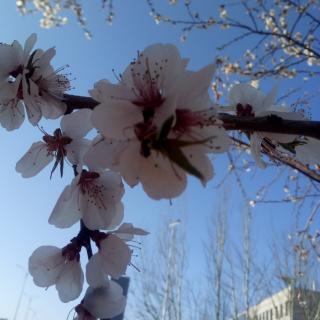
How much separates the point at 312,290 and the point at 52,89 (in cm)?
483

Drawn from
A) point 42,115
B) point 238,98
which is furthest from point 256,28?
point 42,115

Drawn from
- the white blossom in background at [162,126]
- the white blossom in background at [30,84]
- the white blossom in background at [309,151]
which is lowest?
the white blossom in background at [162,126]

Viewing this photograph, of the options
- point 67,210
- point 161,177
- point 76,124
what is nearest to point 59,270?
point 67,210

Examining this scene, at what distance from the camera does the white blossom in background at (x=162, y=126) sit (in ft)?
1.40

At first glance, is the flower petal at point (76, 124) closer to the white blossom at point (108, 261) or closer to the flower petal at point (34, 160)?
the flower petal at point (34, 160)

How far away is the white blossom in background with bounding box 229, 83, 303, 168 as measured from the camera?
68 cm

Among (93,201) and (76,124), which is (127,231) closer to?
(93,201)

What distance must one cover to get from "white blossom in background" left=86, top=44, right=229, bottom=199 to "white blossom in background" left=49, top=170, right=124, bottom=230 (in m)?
0.18

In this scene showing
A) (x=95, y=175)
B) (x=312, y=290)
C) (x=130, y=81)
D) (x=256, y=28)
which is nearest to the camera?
(x=130, y=81)

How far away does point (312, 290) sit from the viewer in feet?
16.0

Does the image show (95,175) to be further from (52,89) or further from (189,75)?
(189,75)

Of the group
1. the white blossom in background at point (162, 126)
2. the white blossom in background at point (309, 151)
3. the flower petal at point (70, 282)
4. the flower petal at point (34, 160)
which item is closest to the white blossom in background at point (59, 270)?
the flower petal at point (70, 282)

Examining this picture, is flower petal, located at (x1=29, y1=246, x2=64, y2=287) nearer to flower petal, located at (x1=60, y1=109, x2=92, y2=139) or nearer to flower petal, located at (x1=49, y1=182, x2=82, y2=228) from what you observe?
flower petal, located at (x1=49, y1=182, x2=82, y2=228)

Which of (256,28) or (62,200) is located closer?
(62,200)
